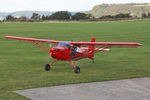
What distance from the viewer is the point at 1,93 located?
11.0 metres

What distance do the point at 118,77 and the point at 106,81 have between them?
1.20 metres

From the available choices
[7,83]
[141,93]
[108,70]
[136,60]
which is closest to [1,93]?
[7,83]

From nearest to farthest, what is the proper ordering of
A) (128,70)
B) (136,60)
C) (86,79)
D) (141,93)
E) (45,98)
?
1. (45,98)
2. (141,93)
3. (86,79)
4. (128,70)
5. (136,60)

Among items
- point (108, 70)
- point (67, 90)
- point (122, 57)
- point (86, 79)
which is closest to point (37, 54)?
point (122, 57)

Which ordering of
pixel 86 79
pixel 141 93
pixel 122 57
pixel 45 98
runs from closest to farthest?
1. pixel 45 98
2. pixel 141 93
3. pixel 86 79
4. pixel 122 57

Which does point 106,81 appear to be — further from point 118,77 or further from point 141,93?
point 141,93

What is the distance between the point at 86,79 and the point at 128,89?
2.46 meters

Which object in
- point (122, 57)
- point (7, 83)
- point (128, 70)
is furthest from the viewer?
point (122, 57)

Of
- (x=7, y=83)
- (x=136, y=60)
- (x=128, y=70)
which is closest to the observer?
(x=7, y=83)

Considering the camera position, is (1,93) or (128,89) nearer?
(1,93)

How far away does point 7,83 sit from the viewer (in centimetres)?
1262

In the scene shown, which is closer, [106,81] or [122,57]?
[106,81]

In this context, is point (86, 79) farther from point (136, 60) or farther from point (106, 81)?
point (136, 60)

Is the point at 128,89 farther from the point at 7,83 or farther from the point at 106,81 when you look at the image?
the point at 7,83
